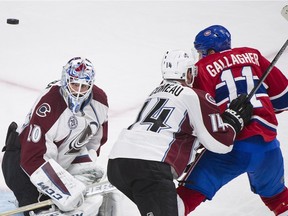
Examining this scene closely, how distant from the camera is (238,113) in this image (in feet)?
10.0

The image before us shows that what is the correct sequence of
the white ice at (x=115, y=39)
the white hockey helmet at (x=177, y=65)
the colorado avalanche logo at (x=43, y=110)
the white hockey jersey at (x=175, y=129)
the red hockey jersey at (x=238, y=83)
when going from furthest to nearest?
the white ice at (x=115, y=39) → the colorado avalanche logo at (x=43, y=110) → the red hockey jersey at (x=238, y=83) → the white hockey helmet at (x=177, y=65) → the white hockey jersey at (x=175, y=129)

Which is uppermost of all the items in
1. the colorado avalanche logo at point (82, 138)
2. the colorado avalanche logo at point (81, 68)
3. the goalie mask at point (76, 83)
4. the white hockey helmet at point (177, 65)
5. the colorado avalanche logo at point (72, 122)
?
the white hockey helmet at point (177, 65)

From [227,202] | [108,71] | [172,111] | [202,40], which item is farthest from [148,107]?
[108,71]

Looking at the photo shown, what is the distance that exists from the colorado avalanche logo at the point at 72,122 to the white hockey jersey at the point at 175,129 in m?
0.44

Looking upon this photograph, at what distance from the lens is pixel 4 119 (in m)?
4.61

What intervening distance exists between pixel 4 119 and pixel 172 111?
6.45 feet

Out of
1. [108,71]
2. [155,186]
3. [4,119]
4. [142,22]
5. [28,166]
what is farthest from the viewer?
[142,22]

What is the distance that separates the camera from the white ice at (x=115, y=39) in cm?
491

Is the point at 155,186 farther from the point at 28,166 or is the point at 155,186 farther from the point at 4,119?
the point at 4,119

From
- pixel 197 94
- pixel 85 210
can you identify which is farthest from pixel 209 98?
pixel 85 210

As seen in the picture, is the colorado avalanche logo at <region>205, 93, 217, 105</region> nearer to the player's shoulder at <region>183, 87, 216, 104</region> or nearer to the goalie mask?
the player's shoulder at <region>183, 87, 216, 104</region>

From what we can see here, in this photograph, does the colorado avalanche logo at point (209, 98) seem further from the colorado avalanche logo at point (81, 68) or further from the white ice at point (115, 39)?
the white ice at point (115, 39)

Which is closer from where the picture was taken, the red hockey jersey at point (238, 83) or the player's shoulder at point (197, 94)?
the player's shoulder at point (197, 94)

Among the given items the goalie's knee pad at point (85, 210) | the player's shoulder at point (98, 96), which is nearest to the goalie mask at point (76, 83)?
the player's shoulder at point (98, 96)
